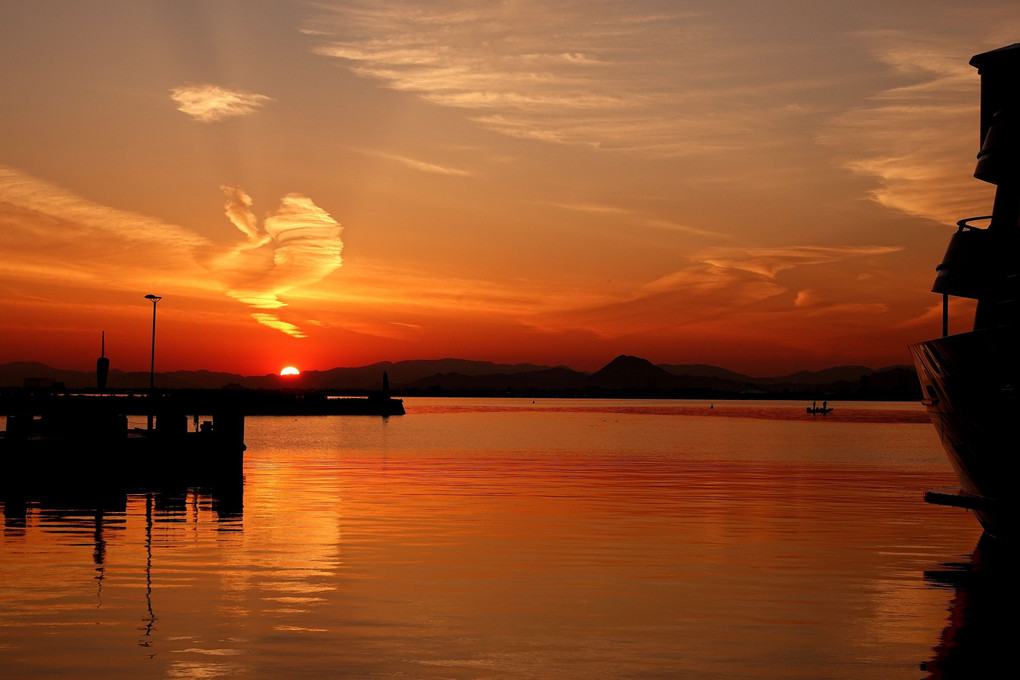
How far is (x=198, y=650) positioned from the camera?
15.0 m

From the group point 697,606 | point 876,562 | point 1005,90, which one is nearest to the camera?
point 697,606

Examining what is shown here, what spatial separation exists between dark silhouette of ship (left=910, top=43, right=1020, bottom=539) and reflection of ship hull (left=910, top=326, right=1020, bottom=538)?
27mm

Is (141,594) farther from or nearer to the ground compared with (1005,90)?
nearer to the ground

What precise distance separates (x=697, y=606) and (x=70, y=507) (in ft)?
74.9

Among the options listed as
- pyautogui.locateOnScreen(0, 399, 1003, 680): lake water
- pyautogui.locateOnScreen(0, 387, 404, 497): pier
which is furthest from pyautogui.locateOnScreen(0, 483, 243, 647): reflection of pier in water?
pyautogui.locateOnScreen(0, 387, 404, 497): pier

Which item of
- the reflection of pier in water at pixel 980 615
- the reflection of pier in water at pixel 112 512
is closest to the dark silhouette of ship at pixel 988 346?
the reflection of pier in water at pixel 980 615

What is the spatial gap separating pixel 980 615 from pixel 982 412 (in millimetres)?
5336

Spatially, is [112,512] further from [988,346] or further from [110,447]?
[988,346]

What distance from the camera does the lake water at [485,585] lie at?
14719 mm

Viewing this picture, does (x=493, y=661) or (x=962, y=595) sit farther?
(x=962, y=595)

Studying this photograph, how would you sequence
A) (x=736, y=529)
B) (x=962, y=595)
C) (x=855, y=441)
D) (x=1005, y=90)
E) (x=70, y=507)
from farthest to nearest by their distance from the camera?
(x=855, y=441) < (x=70, y=507) < (x=736, y=529) < (x=1005, y=90) < (x=962, y=595)

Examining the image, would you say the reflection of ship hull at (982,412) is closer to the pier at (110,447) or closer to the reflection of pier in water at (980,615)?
the reflection of pier in water at (980,615)

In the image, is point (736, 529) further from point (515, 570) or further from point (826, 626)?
point (826, 626)

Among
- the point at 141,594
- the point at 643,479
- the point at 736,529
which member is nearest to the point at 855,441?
the point at 643,479
